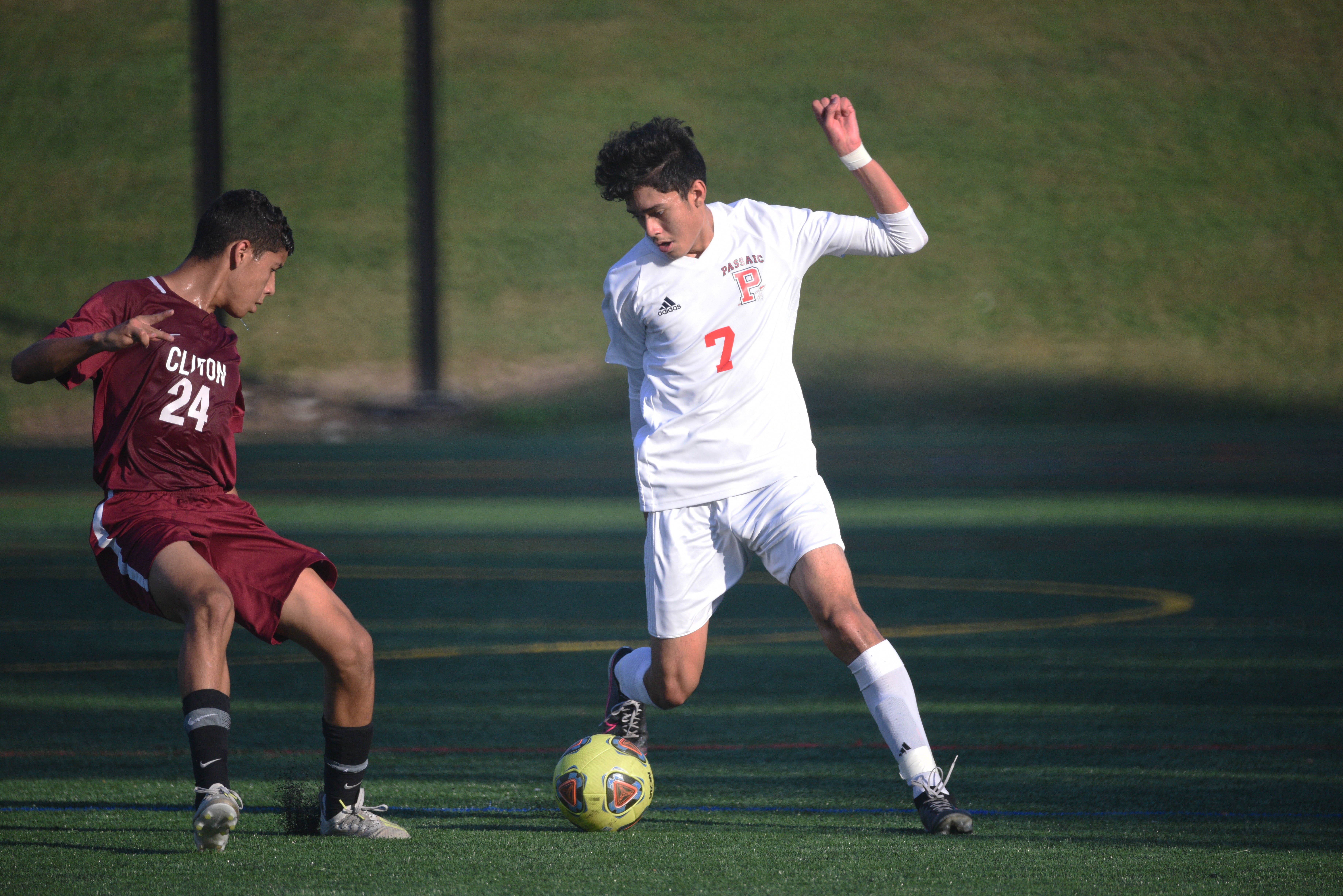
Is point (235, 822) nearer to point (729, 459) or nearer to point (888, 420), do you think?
point (729, 459)

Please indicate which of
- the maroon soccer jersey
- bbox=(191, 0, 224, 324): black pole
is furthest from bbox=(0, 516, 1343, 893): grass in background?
bbox=(191, 0, 224, 324): black pole

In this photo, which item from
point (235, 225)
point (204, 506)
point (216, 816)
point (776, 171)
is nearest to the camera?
point (216, 816)

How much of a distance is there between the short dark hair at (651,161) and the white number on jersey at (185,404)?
1290mm

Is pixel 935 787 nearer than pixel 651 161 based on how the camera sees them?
Yes

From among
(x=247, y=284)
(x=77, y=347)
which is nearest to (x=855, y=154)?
(x=247, y=284)

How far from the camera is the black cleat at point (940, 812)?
4484mm

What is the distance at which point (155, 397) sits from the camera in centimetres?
427

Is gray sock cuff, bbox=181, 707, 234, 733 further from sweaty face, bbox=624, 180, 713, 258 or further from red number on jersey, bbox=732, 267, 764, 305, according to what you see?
red number on jersey, bbox=732, 267, 764, 305

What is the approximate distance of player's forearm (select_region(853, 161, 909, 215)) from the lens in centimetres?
491

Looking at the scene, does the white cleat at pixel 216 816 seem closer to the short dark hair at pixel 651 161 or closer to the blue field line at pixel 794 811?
the blue field line at pixel 794 811

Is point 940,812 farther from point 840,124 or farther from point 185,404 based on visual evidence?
point 185,404

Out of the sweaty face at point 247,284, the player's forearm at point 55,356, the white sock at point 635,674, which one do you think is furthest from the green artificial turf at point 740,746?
the sweaty face at point 247,284

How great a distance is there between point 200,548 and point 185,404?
392 mm

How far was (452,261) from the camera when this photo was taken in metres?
43.4
